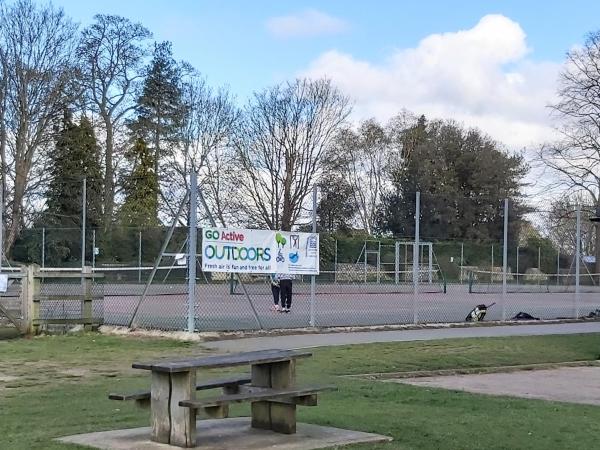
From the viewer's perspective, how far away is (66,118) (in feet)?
159

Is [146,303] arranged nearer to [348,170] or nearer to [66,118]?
[66,118]

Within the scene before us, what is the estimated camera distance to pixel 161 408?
6582 millimetres

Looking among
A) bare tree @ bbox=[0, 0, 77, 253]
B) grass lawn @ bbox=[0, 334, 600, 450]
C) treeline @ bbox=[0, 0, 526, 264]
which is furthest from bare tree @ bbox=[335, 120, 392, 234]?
grass lawn @ bbox=[0, 334, 600, 450]

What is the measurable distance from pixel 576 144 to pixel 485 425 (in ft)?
151

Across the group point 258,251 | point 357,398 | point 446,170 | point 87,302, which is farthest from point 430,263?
point 357,398

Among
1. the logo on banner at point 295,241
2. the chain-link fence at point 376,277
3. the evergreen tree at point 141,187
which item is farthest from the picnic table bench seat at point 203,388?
the evergreen tree at point 141,187

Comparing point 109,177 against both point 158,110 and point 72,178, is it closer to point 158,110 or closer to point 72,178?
point 72,178

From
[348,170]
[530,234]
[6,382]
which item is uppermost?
[348,170]

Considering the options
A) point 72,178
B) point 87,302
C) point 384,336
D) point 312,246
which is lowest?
point 384,336

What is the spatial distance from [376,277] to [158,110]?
22.4m

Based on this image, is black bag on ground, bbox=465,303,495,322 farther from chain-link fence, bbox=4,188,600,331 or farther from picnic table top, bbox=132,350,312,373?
picnic table top, bbox=132,350,312,373

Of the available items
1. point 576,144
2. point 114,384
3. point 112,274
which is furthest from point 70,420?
point 576,144

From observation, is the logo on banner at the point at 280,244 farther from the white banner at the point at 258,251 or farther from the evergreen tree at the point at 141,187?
the evergreen tree at the point at 141,187

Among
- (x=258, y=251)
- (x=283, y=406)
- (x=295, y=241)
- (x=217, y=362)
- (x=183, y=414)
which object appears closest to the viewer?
(x=183, y=414)
